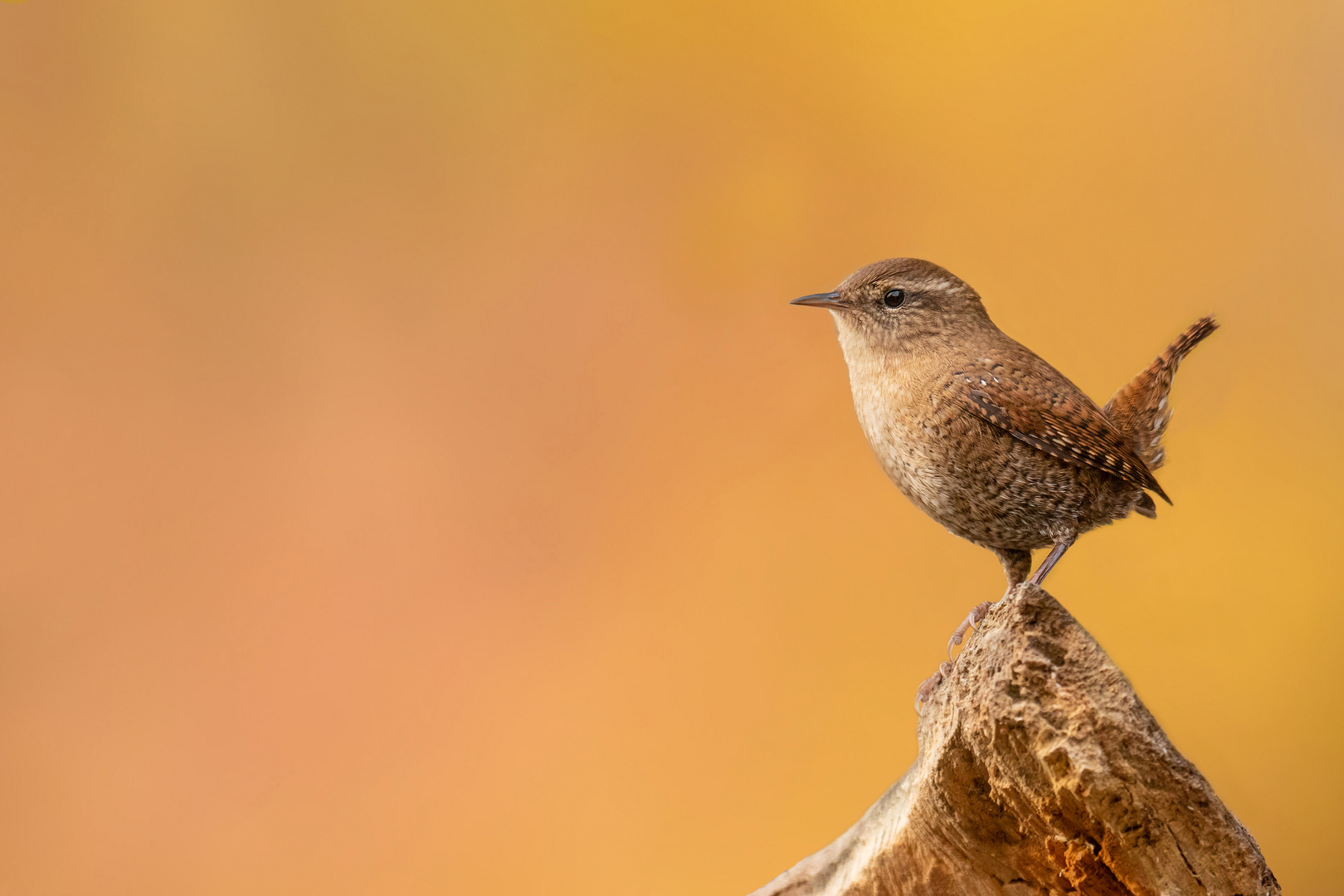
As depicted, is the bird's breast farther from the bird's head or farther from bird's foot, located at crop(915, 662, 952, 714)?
bird's foot, located at crop(915, 662, 952, 714)

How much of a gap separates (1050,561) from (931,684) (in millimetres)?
380

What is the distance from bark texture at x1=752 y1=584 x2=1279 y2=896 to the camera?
157cm

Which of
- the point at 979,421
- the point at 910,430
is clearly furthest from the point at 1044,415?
the point at 910,430

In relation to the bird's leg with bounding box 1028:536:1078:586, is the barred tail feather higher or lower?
higher

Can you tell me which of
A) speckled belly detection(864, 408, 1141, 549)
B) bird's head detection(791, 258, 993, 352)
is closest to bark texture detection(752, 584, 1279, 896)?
speckled belly detection(864, 408, 1141, 549)

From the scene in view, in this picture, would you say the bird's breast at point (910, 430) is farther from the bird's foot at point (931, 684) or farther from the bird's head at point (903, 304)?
the bird's foot at point (931, 684)

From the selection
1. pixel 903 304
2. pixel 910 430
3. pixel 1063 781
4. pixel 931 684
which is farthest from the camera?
pixel 903 304

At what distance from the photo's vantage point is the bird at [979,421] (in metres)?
2.18

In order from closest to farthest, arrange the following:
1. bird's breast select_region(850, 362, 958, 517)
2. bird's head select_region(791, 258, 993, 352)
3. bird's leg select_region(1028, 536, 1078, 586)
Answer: bird's leg select_region(1028, 536, 1078, 586) → bird's breast select_region(850, 362, 958, 517) → bird's head select_region(791, 258, 993, 352)

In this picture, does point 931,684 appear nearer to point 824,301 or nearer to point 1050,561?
point 1050,561

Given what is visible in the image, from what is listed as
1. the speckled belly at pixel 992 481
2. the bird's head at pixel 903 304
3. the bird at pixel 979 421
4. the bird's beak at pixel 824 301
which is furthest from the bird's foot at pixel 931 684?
the bird's beak at pixel 824 301

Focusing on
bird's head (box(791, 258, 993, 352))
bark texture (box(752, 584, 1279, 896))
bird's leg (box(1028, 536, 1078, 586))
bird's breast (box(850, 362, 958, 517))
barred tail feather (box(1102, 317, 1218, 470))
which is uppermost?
bird's head (box(791, 258, 993, 352))

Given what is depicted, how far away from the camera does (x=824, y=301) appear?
246 centimetres

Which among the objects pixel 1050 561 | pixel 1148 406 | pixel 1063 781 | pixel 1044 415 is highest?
pixel 1044 415
